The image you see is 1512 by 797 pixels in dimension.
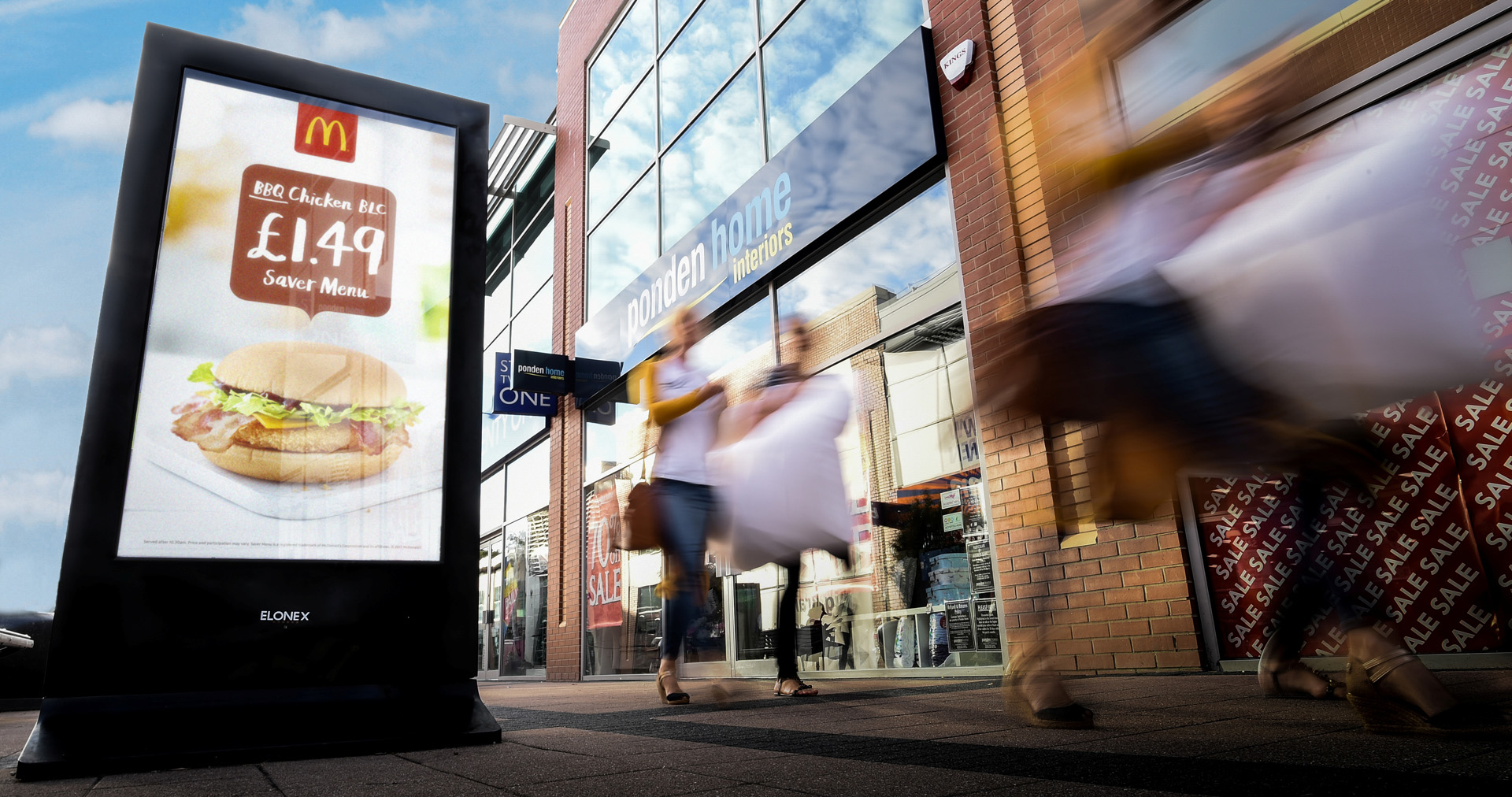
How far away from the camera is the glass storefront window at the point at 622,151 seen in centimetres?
968

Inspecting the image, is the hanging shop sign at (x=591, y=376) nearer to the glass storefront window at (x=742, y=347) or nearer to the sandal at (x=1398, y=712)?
the glass storefront window at (x=742, y=347)

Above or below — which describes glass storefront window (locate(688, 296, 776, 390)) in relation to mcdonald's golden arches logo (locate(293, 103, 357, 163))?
→ above

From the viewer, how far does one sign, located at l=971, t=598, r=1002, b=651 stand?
471 cm

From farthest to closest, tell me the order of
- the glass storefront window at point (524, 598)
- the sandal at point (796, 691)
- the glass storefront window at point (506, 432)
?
the glass storefront window at point (506, 432)
the glass storefront window at point (524, 598)
the sandal at point (796, 691)

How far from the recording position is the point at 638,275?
9.18m

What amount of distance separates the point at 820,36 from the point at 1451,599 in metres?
5.56

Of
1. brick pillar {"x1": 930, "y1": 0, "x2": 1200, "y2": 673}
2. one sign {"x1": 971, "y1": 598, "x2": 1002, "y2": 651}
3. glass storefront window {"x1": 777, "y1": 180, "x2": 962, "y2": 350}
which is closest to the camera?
brick pillar {"x1": 930, "y1": 0, "x2": 1200, "y2": 673}

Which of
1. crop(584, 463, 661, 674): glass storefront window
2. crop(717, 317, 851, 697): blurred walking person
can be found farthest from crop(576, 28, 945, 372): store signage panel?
crop(717, 317, 851, 697): blurred walking person

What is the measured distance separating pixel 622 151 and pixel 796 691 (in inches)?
320

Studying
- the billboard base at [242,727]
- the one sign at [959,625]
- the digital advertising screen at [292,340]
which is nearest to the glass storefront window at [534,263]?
the one sign at [959,625]

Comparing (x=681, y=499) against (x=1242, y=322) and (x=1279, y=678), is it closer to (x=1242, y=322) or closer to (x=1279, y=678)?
(x=1279, y=678)

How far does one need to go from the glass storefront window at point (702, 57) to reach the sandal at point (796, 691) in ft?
19.3

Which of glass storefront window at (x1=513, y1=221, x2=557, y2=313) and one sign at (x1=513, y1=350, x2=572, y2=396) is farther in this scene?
glass storefront window at (x1=513, y1=221, x2=557, y2=313)

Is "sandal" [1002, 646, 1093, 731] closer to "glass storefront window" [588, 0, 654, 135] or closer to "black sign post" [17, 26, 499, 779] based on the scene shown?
"black sign post" [17, 26, 499, 779]
